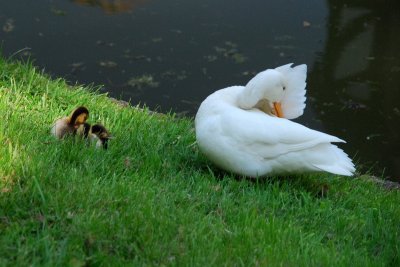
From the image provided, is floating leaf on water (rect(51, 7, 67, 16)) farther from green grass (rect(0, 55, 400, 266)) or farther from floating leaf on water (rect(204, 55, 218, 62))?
green grass (rect(0, 55, 400, 266))

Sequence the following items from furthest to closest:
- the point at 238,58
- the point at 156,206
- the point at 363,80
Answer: the point at 238,58 < the point at 363,80 < the point at 156,206

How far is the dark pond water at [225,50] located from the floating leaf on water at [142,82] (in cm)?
1

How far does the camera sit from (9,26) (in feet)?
35.5

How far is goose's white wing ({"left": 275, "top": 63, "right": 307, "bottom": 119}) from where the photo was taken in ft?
18.6

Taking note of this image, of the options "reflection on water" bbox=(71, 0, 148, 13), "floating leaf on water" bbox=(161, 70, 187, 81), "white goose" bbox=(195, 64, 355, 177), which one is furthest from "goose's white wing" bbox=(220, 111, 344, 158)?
"reflection on water" bbox=(71, 0, 148, 13)

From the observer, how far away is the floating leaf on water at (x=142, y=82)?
964 centimetres

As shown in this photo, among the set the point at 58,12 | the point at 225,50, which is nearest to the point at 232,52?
the point at 225,50

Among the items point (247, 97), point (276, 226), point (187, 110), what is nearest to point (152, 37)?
point (187, 110)

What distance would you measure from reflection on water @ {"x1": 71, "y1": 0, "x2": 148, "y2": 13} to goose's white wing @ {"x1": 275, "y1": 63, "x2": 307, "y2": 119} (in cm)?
650

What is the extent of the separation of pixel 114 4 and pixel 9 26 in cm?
191

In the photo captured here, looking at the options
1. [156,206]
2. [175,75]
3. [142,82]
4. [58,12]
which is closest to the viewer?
[156,206]

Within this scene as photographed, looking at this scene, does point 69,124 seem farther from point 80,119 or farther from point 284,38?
point 284,38

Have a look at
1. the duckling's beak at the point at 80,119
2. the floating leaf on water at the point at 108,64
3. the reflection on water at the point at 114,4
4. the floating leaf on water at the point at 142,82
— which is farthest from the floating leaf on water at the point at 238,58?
the duckling's beak at the point at 80,119

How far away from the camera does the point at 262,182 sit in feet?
17.2
